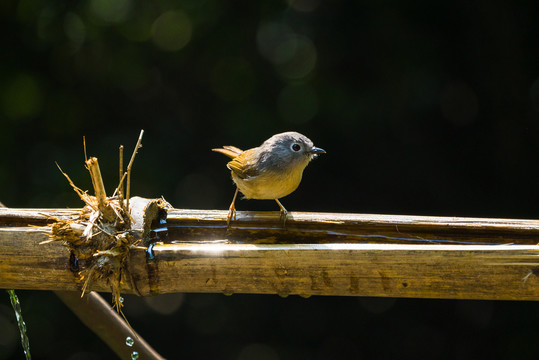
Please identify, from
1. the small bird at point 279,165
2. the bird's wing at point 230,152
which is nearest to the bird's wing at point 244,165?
the small bird at point 279,165

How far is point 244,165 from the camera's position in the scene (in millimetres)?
2977

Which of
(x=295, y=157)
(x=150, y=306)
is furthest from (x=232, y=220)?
(x=150, y=306)

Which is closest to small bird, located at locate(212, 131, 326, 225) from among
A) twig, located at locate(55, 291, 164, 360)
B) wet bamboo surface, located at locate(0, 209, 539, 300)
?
twig, located at locate(55, 291, 164, 360)

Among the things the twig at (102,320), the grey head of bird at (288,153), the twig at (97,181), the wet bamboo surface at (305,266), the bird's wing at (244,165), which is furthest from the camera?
the bird's wing at (244,165)

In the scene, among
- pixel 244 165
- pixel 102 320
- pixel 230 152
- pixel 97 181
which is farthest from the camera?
pixel 230 152

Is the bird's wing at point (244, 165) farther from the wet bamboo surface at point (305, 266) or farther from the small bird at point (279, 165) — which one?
the wet bamboo surface at point (305, 266)

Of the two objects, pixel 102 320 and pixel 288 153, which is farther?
pixel 288 153

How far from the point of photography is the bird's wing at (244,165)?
9.50 feet

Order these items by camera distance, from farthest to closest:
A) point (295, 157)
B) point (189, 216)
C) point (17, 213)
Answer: point (295, 157)
point (189, 216)
point (17, 213)

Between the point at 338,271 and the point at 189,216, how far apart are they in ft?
2.67

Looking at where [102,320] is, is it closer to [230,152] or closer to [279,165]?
[279,165]

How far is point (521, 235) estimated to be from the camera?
2.10 m

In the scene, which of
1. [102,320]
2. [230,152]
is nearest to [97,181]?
[102,320]

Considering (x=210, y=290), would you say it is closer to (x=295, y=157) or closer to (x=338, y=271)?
(x=338, y=271)
